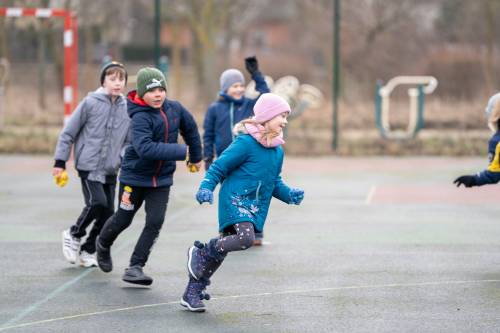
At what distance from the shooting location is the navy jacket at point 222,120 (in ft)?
33.5

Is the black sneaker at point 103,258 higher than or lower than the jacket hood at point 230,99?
lower

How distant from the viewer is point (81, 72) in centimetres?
4844

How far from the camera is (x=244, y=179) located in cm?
705

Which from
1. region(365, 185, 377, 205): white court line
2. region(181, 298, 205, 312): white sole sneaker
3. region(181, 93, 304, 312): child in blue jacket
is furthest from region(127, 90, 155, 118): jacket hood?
region(365, 185, 377, 205): white court line

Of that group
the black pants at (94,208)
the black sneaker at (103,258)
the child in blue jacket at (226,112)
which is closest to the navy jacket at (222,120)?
the child in blue jacket at (226,112)

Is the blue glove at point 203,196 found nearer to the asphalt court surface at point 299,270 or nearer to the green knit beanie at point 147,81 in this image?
the asphalt court surface at point 299,270

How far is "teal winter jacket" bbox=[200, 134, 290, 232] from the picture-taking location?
7.02 metres

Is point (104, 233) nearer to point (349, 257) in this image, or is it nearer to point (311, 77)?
point (349, 257)

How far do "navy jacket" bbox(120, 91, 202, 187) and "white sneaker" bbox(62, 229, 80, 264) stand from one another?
3.52 feet

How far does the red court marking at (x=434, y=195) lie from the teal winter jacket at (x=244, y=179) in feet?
20.2

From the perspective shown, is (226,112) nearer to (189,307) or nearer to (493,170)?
(493,170)

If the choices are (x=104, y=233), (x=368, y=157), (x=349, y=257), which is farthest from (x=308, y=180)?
(x=104, y=233)

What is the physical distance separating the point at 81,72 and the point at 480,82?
22461 mm

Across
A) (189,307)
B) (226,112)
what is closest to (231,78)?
(226,112)
